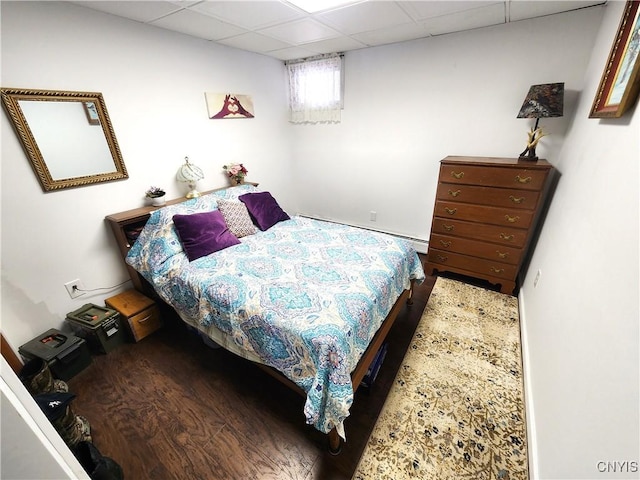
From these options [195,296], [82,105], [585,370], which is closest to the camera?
[585,370]

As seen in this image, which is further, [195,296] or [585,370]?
[195,296]

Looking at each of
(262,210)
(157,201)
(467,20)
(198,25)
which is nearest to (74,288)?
(157,201)

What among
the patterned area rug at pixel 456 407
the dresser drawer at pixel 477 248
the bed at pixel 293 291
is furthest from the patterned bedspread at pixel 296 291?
the dresser drawer at pixel 477 248

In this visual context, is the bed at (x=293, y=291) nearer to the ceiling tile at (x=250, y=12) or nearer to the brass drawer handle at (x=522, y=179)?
the brass drawer handle at (x=522, y=179)

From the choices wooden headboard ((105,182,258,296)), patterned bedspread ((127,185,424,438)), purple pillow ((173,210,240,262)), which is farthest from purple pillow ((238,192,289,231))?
wooden headboard ((105,182,258,296))

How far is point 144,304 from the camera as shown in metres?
2.13

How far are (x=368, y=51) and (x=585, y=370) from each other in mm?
3312

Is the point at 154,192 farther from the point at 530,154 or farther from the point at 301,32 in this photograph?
the point at 530,154

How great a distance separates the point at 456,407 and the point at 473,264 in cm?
146

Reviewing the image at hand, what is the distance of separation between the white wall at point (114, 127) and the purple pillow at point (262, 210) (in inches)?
25.4

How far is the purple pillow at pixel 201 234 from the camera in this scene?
6.74 feet

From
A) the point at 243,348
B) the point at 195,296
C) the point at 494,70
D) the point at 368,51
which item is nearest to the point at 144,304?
the point at 195,296

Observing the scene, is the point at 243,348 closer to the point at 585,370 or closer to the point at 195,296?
the point at 195,296

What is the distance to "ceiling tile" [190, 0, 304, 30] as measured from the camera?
1.84 m
